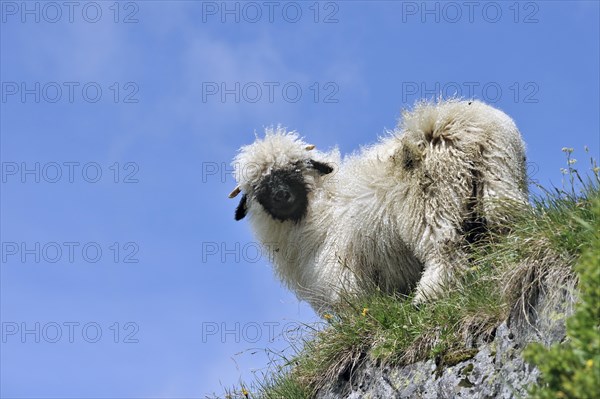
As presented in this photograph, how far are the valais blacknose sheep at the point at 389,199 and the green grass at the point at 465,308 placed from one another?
1.02 ft

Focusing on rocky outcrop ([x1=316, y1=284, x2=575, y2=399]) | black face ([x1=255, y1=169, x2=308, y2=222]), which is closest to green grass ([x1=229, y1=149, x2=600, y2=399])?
rocky outcrop ([x1=316, y1=284, x2=575, y2=399])

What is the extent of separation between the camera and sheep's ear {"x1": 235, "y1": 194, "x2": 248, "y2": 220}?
9516 millimetres

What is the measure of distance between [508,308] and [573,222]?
783 mm

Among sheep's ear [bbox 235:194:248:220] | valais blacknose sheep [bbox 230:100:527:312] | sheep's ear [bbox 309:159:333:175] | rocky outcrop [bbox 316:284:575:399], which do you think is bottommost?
rocky outcrop [bbox 316:284:575:399]

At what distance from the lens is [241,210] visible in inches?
377

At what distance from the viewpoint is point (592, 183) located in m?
6.04

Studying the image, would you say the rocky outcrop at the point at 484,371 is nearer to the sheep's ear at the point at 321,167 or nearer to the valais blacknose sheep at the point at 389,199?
the valais blacknose sheep at the point at 389,199

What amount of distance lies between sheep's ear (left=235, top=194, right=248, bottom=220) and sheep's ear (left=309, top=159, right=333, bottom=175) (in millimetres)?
824

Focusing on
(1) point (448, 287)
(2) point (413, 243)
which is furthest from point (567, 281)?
(2) point (413, 243)

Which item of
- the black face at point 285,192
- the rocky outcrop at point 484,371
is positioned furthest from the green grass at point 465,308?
the black face at point 285,192

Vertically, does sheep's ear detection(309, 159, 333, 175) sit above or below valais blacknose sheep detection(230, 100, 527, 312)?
above

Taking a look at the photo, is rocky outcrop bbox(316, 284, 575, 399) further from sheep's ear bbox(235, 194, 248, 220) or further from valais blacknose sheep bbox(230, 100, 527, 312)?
sheep's ear bbox(235, 194, 248, 220)

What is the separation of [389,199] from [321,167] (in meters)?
1.66

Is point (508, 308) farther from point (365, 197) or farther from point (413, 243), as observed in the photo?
point (365, 197)
